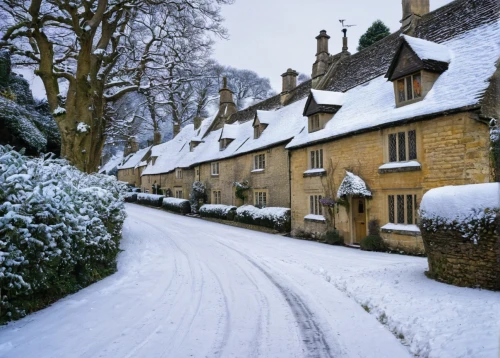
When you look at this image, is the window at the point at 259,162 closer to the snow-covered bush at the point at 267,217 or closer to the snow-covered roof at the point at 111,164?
the snow-covered bush at the point at 267,217

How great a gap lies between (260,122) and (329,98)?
7765 mm

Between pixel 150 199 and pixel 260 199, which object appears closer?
pixel 260 199

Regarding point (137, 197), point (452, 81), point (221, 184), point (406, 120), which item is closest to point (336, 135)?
point (406, 120)

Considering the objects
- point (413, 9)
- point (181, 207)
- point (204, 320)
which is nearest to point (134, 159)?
point (181, 207)

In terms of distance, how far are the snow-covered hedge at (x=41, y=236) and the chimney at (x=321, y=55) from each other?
18265 mm

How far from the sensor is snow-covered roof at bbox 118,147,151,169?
177 ft

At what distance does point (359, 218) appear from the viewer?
14688 millimetres

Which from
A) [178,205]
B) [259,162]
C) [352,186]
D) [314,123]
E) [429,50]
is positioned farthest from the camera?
[178,205]

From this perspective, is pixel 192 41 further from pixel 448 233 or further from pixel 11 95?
pixel 448 233

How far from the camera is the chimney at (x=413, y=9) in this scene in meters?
17.2

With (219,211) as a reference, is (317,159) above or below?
above

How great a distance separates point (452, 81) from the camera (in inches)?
457

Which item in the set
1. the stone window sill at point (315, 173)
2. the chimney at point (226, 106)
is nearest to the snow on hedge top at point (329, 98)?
the stone window sill at point (315, 173)

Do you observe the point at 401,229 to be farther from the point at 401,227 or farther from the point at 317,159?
the point at 317,159
